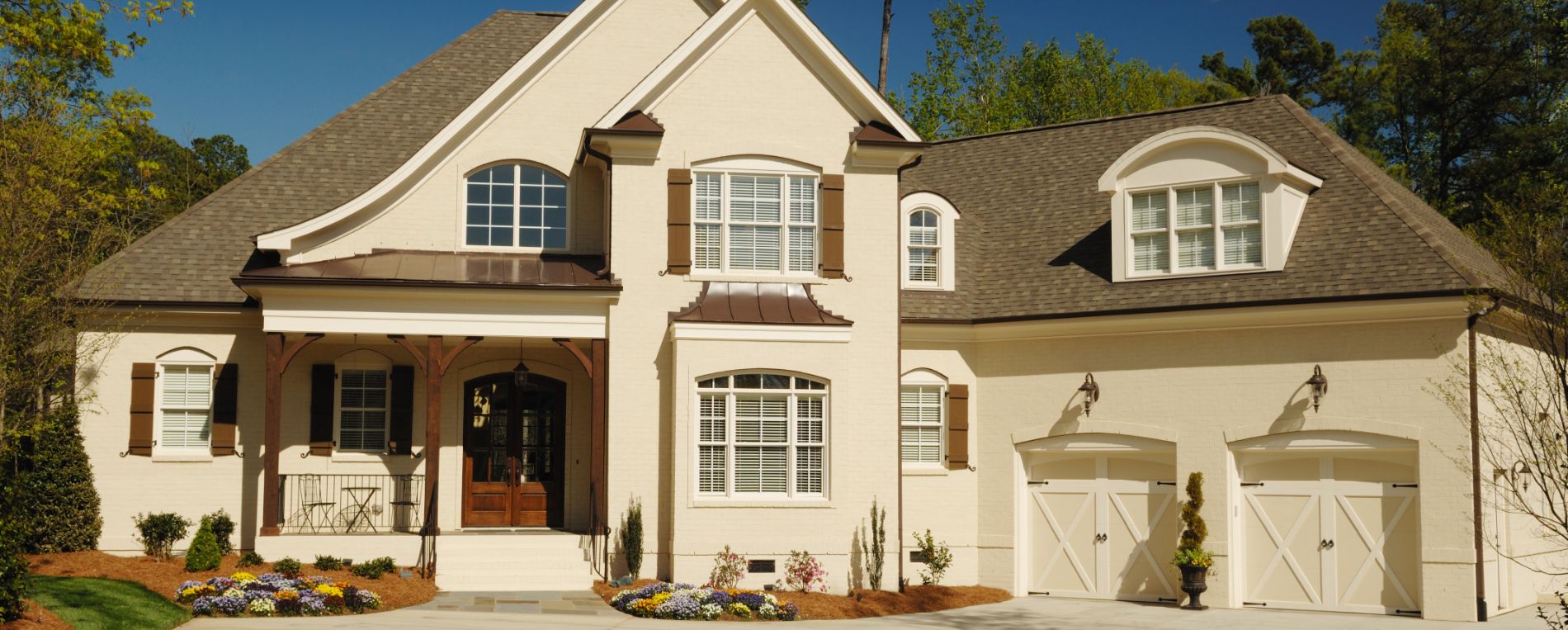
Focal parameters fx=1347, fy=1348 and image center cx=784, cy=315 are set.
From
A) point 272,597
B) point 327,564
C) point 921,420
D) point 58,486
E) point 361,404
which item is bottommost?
point 272,597

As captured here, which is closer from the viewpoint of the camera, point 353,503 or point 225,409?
point 225,409

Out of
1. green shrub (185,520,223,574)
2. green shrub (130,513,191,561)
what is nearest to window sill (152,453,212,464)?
green shrub (130,513,191,561)

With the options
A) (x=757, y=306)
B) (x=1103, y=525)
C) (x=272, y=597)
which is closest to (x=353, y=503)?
(x=272, y=597)

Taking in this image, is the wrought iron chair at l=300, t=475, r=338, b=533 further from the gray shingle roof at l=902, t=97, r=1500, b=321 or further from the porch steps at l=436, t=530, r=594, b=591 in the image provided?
the gray shingle roof at l=902, t=97, r=1500, b=321

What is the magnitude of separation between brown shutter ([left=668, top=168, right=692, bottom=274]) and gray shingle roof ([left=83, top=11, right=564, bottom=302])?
520 cm

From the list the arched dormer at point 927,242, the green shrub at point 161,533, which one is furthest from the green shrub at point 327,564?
the arched dormer at point 927,242

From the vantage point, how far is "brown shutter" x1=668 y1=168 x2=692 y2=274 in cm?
2119

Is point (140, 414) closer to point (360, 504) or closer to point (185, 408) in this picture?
point (185, 408)

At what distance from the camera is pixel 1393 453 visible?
19391 mm

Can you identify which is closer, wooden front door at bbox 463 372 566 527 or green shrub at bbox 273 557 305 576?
green shrub at bbox 273 557 305 576

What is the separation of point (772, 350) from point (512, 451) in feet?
17.2

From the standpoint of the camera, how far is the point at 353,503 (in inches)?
864

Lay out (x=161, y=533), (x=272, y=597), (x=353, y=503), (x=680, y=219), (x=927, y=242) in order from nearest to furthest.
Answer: (x=272, y=597) → (x=161, y=533) → (x=680, y=219) → (x=353, y=503) → (x=927, y=242)

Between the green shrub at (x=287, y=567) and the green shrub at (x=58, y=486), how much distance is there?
3813 mm
